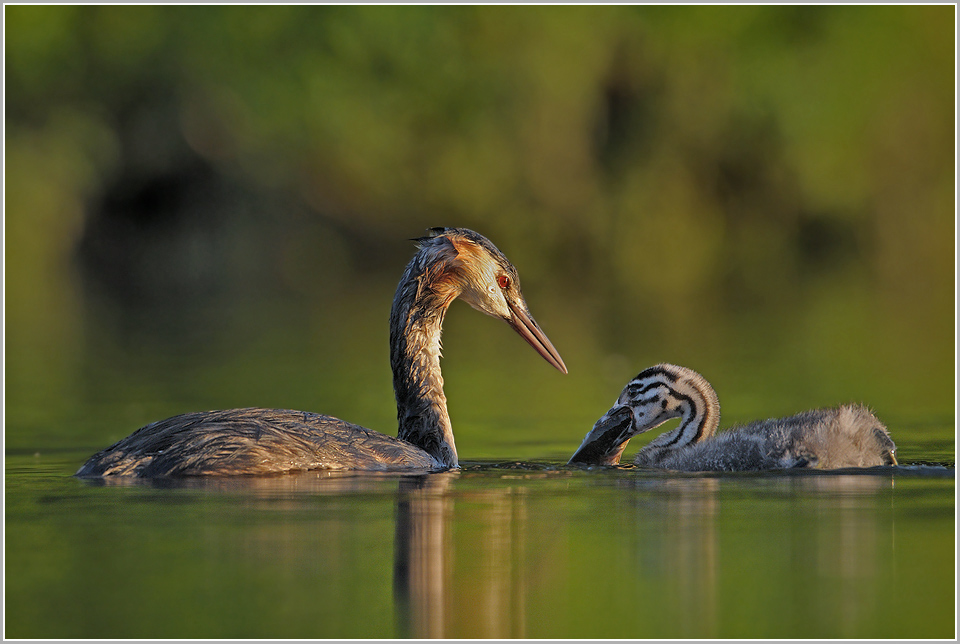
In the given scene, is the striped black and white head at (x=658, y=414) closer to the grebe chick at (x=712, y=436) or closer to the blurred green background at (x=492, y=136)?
the grebe chick at (x=712, y=436)

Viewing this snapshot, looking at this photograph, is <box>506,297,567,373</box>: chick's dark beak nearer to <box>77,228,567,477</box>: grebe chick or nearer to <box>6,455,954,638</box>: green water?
<box>77,228,567,477</box>: grebe chick

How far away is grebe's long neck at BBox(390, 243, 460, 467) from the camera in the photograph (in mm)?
8359

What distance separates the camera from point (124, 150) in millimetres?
27328

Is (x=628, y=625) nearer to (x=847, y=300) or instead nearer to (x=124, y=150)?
(x=847, y=300)

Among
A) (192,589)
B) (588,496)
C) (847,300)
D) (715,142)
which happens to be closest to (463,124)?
(715,142)

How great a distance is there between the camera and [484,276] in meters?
8.44

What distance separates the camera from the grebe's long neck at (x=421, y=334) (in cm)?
836

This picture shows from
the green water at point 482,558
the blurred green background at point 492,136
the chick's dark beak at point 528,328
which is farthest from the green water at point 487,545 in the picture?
the blurred green background at point 492,136

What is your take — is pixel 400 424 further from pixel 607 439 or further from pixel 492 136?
pixel 492 136

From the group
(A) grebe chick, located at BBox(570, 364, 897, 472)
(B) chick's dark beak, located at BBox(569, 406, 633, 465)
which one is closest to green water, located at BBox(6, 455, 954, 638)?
(A) grebe chick, located at BBox(570, 364, 897, 472)

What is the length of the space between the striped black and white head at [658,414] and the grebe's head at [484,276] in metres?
0.48

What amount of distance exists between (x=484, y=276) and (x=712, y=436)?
172 cm

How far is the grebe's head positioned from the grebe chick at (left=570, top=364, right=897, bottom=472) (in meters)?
0.54

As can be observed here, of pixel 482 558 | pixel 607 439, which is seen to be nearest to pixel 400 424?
pixel 607 439
